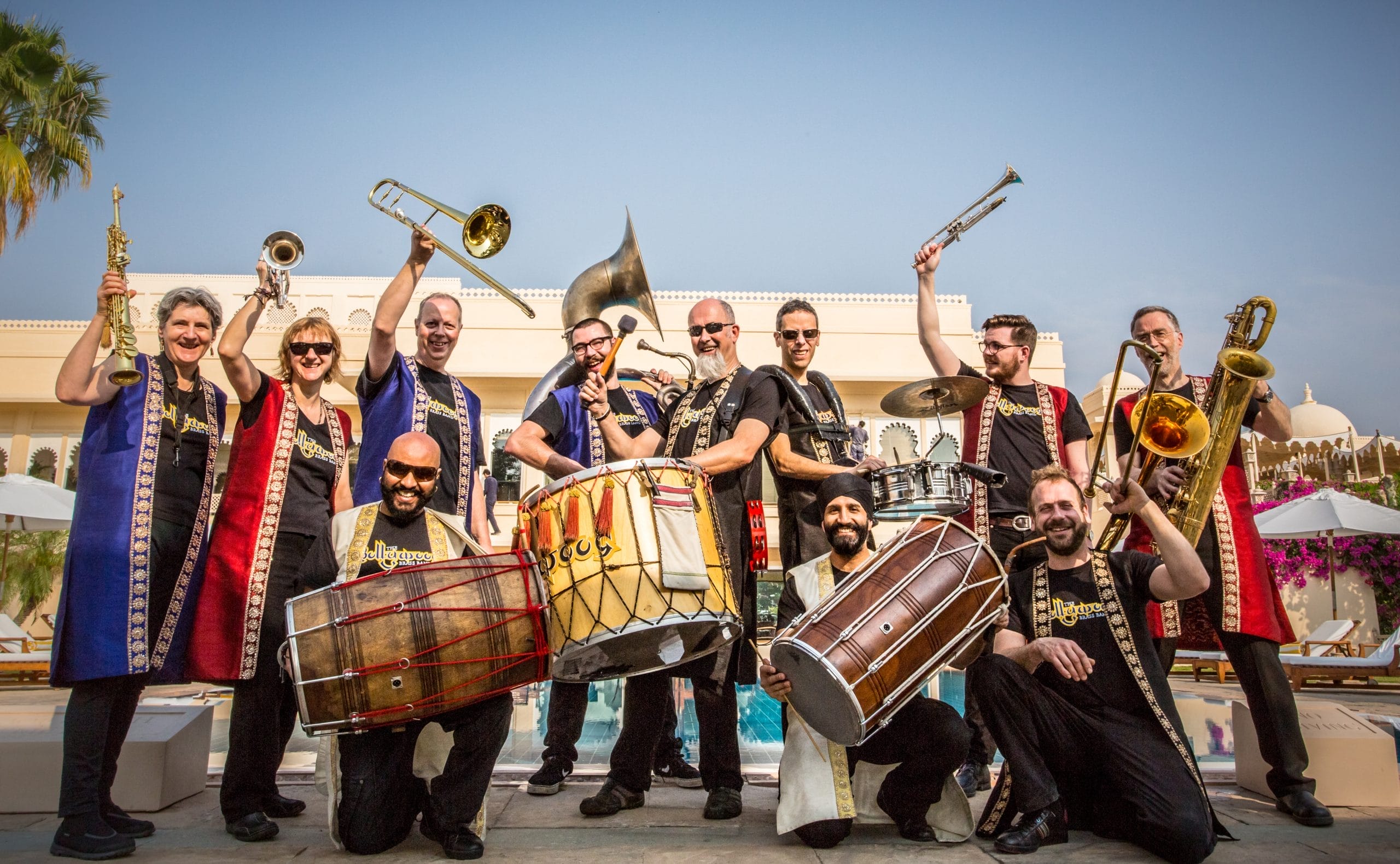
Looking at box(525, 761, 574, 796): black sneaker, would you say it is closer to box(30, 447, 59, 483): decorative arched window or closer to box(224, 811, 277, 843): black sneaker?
box(224, 811, 277, 843): black sneaker

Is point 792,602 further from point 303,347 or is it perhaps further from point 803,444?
point 303,347

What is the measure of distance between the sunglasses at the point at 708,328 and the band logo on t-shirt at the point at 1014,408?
4.78 feet

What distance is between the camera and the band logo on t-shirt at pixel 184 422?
155 inches

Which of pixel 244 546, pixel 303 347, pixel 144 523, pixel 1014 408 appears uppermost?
pixel 303 347

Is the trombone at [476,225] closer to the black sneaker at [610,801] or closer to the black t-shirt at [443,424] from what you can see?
the black t-shirt at [443,424]

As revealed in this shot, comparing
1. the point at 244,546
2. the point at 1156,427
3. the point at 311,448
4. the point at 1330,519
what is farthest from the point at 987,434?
the point at 1330,519

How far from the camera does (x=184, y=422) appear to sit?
3.99 m

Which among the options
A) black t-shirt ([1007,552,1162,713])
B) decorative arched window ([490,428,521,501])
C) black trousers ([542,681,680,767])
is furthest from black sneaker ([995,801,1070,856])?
decorative arched window ([490,428,521,501])

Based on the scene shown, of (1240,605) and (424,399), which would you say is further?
(424,399)

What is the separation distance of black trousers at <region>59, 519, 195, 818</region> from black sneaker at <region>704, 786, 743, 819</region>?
2217mm

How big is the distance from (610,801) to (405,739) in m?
0.86

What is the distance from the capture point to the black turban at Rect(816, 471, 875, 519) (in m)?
3.99

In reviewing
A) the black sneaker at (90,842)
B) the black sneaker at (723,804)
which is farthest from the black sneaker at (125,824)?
the black sneaker at (723,804)

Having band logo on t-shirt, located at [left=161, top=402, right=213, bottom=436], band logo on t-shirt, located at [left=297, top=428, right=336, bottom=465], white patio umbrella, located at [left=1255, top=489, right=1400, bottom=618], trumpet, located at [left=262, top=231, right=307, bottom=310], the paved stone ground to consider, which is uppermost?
trumpet, located at [left=262, top=231, right=307, bottom=310]
